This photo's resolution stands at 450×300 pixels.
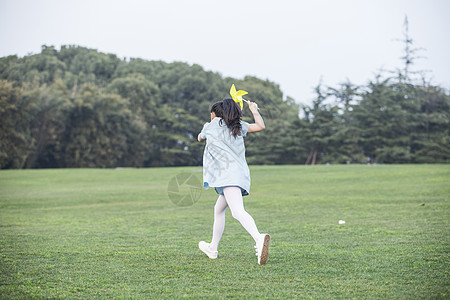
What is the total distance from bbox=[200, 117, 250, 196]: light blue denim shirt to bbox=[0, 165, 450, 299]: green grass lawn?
92 centimetres

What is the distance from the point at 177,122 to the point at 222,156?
160 feet

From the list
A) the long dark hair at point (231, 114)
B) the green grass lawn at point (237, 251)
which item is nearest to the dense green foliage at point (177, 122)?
the green grass lawn at point (237, 251)

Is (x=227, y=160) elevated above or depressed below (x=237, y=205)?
above

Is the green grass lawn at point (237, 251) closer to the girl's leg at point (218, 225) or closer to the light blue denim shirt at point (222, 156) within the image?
the girl's leg at point (218, 225)

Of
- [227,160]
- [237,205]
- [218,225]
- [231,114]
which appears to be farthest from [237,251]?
[231,114]

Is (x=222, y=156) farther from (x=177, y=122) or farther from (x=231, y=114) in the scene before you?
(x=177, y=122)

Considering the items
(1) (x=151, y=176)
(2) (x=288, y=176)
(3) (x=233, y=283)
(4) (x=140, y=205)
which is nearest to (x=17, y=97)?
(1) (x=151, y=176)

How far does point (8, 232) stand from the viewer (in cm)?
839

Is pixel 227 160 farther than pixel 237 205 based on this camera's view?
Yes

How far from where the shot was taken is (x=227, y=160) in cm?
530

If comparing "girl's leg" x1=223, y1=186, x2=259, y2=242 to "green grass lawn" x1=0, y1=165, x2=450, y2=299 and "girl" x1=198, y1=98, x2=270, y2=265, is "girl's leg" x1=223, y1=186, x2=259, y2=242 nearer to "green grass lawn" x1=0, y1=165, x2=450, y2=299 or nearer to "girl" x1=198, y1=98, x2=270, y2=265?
"girl" x1=198, y1=98, x2=270, y2=265

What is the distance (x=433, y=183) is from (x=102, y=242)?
14.9 metres

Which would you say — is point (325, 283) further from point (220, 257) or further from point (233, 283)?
point (220, 257)

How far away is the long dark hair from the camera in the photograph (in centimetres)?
530
